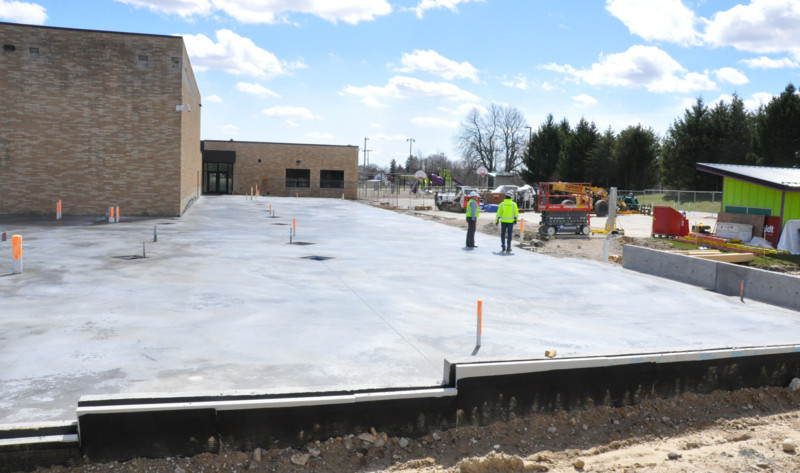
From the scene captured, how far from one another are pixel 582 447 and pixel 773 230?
2004 centimetres

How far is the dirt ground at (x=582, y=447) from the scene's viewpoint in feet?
18.1

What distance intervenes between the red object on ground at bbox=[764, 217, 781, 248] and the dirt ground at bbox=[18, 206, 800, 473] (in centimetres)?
1725

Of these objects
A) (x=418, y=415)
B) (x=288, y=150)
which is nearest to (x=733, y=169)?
(x=418, y=415)

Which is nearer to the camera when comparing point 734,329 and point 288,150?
point 734,329

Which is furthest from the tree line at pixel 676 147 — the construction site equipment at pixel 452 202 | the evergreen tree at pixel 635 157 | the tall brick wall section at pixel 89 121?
the tall brick wall section at pixel 89 121

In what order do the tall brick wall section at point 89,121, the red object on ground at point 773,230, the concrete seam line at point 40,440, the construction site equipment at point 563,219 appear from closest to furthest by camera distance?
the concrete seam line at point 40,440 < the red object on ground at point 773,230 < the construction site equipment at point 563,219 < the tall brick wall section at point 89,121

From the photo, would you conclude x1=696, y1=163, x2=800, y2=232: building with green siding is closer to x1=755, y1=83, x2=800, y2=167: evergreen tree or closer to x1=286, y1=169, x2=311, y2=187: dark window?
x1=755, y1=83, x2=800, y2=167: evergreen tree

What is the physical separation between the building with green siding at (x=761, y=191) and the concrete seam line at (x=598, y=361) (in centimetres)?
1636

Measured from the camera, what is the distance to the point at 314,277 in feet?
45.0

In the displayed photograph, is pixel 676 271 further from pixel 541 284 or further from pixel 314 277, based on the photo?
pixel 314 277

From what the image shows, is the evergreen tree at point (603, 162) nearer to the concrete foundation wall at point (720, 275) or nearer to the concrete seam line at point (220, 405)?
the concrete foundation wall at point (720, 275)

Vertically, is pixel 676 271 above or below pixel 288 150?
below

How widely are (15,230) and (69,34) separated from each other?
457 inches

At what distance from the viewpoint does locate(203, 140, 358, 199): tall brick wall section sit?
62.4 m
